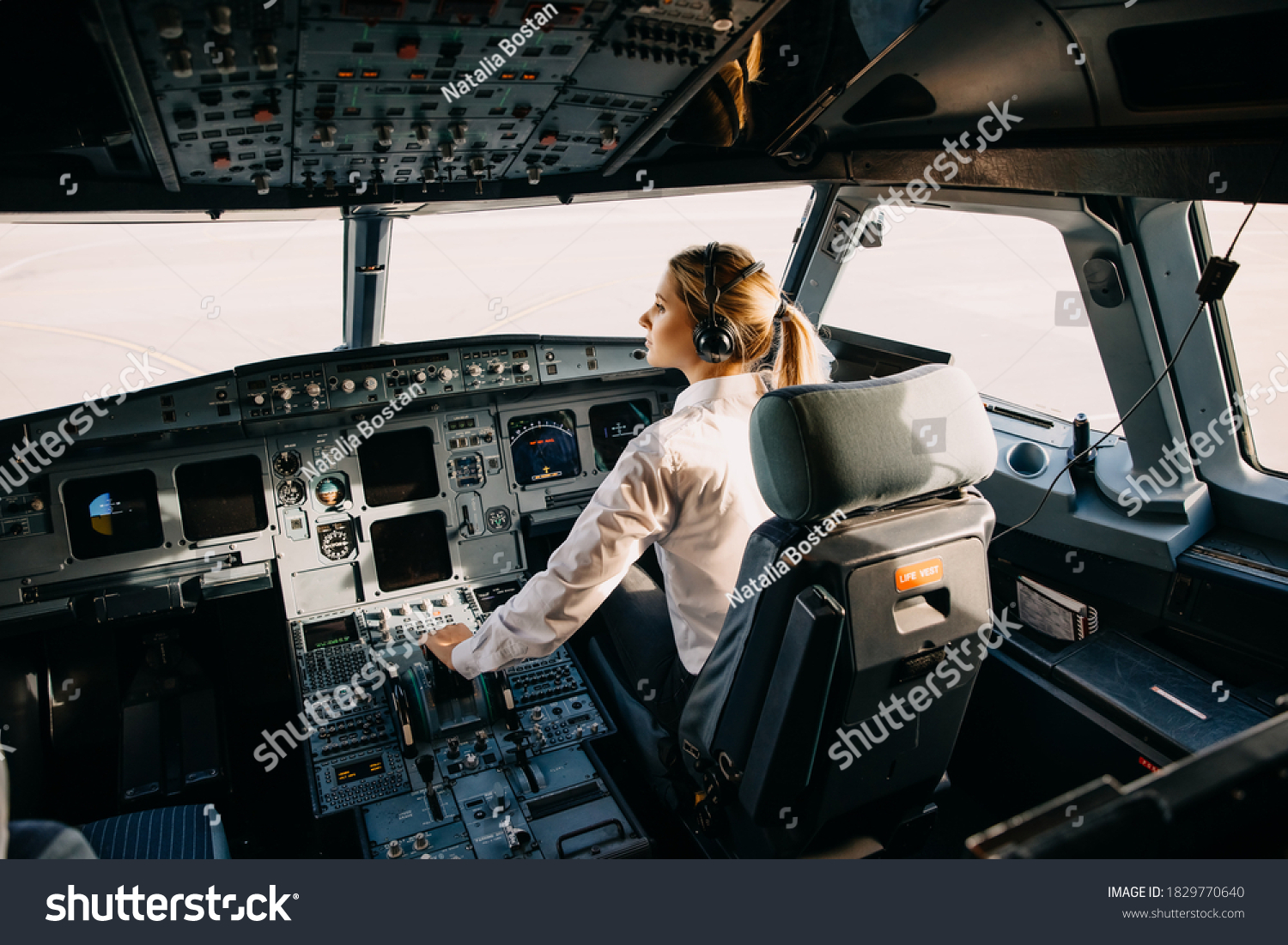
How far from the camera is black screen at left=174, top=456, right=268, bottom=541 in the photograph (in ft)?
9.23

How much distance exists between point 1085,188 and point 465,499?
7.51ft

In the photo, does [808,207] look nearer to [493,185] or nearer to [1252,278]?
[493,185]

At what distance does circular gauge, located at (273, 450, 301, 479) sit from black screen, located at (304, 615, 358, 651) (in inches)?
22.1

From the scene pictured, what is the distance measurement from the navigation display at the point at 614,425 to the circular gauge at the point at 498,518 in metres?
0.43

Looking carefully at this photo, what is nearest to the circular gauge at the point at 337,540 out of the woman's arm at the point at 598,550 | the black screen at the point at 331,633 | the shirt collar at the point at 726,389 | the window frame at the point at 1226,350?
the black screen at the point at 331,633

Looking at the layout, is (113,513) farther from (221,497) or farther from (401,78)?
(401,78)

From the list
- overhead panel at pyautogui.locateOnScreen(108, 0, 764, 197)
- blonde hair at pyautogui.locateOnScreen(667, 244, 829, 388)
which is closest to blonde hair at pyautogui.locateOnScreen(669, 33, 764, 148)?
Answer: overhead panel at pyautogui.locateOnScreen(108, 0, 764, 197)

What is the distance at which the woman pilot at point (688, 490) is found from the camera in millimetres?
1562

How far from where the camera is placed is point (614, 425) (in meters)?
3.36

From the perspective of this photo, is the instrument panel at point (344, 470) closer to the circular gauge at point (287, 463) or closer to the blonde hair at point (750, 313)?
the circular gauge at point (287, 463)

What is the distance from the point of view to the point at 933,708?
1.57 meters

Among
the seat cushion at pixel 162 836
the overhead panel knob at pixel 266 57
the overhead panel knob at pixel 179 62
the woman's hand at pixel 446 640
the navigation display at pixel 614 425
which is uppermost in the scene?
the overhead panel knob at pixel 266 57

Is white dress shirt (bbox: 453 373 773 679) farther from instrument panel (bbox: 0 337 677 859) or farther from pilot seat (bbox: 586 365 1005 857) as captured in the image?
instrument panel (bbox: 0 337 677 859)

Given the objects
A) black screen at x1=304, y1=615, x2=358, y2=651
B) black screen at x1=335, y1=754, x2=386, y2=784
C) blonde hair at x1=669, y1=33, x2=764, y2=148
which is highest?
blonde hair at x1=669, y1=33, x2=764, y2=148
